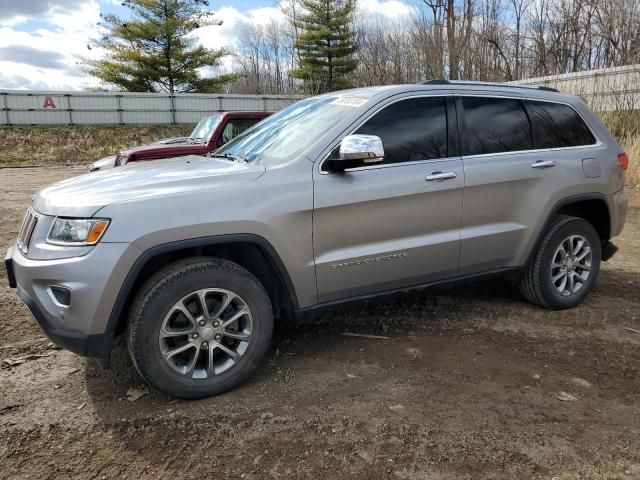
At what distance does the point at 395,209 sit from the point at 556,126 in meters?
1.84

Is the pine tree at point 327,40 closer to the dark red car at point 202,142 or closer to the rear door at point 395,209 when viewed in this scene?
the dark red car at point 202,142

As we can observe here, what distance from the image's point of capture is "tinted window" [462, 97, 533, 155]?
392 centimetres

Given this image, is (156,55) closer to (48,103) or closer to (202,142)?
(48,103)

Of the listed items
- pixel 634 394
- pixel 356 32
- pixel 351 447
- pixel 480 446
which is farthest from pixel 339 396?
pixel 356 32

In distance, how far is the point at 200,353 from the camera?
3053 millimetres

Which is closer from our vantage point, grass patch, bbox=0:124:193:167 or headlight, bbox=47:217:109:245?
headlight, bbox=47:217:109:245

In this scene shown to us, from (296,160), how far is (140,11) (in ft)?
126

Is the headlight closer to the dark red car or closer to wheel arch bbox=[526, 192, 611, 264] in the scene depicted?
wheel arch bbox=[526, 192, 611, 264]

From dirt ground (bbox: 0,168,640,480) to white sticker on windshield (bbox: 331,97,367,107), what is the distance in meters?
1.69

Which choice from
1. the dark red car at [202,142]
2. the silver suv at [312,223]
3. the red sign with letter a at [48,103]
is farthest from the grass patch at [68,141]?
the silver suv at [312,223]

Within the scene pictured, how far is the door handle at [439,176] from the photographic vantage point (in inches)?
142

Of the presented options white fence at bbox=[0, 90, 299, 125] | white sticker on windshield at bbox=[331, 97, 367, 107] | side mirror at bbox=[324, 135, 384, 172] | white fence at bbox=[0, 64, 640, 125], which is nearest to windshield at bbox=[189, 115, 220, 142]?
white sticker on windshield at bbox=[331, 97, 367, 107]

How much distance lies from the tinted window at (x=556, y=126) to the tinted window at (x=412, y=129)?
0.94 meters

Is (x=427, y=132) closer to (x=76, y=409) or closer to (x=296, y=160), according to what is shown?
(x=296, y=160)
